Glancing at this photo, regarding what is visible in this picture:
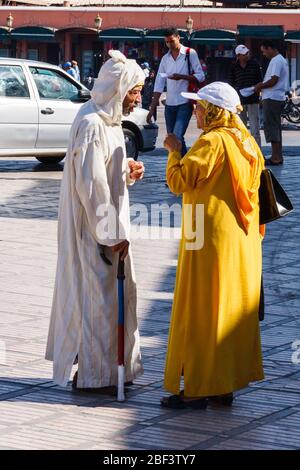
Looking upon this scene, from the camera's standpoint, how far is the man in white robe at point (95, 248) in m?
6.52

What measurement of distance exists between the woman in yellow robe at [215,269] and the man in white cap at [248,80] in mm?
11273

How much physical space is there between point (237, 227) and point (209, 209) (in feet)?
0.60

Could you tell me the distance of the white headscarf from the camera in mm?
6559

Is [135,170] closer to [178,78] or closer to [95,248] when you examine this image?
[95,248]

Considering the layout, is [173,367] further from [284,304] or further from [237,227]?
[284,304]

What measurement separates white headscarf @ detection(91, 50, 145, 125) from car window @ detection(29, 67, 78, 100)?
35.9ft

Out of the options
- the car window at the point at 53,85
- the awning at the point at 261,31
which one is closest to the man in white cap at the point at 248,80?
the car window at the point at 53,85

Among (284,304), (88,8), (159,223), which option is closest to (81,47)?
(88,8)

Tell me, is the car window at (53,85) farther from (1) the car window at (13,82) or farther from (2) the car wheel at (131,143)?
(2) the car wheel at (131,143)

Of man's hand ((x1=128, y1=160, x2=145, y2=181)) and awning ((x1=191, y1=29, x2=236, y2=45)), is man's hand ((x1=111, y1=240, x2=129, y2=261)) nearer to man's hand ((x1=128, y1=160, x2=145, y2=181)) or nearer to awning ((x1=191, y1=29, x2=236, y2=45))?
man's hand ((x1=128, y1=160, x2=145, y2=181))

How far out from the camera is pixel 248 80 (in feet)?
58.3

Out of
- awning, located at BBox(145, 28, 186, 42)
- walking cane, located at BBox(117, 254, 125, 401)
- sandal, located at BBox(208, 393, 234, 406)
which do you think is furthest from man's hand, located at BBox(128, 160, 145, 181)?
awning, located at BBox(145, 28, 186, 42)

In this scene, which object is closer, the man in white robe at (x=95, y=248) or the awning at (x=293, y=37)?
the man in white robe at (x=95, y=248)

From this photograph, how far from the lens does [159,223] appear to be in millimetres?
12672
